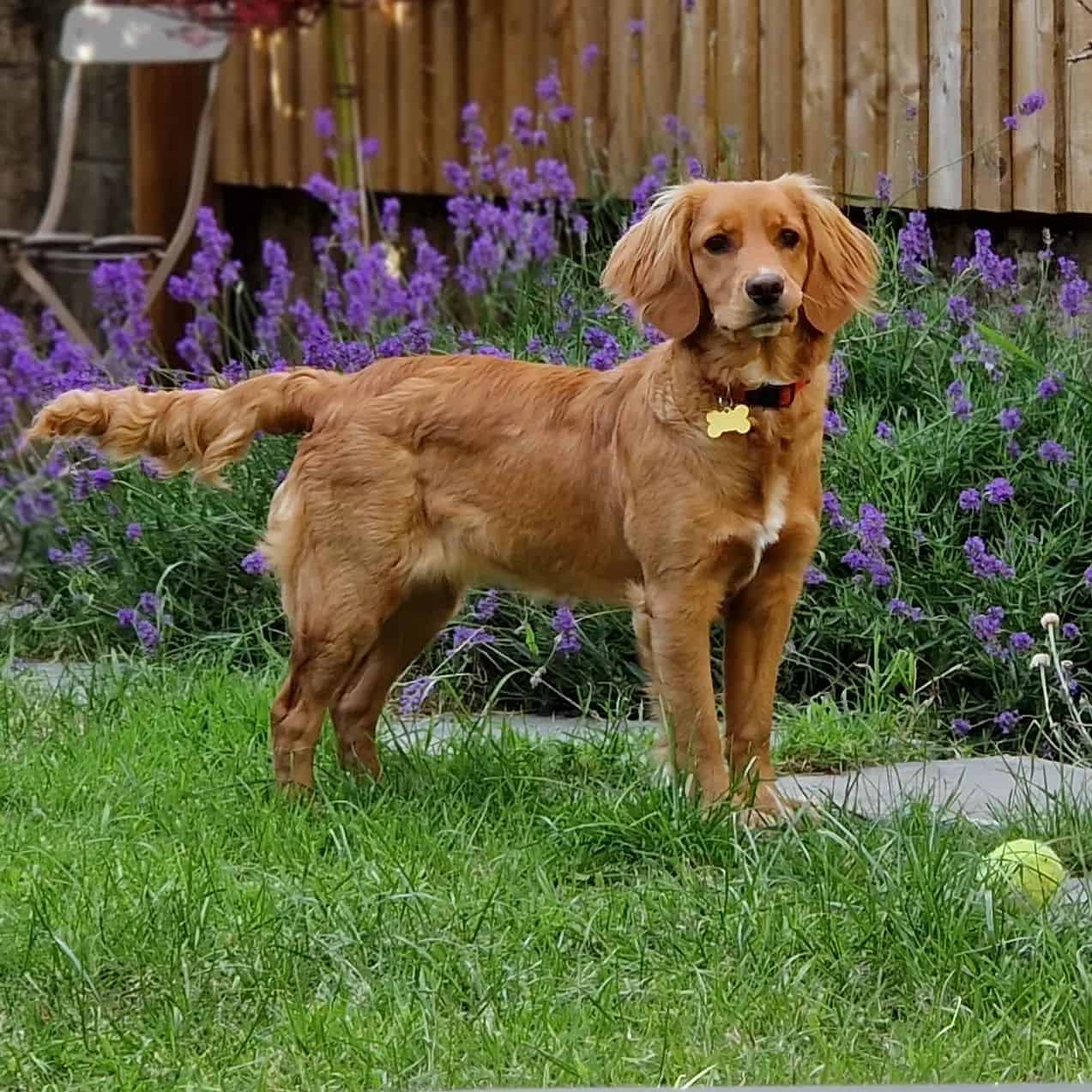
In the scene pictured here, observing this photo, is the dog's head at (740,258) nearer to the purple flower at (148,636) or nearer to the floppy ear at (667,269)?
the floppy ear at (667,269)

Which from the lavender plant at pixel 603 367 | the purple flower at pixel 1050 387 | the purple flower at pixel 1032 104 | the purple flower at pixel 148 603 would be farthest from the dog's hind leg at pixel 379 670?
the purple flower at pixel 1032 104

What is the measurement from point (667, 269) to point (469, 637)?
4.12ft

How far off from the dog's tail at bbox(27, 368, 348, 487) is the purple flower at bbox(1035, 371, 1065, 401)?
1734 mm

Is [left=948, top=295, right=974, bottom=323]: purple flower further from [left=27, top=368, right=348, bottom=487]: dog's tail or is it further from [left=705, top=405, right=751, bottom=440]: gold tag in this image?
[left=27, top=368, right=348, bottom=487]: dog's tail

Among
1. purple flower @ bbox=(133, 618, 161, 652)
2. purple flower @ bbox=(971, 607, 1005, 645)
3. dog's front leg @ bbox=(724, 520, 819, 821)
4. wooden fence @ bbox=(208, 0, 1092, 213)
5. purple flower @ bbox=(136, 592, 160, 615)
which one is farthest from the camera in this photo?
wooden fence @ bbox=(208, 0, 1092, 213)

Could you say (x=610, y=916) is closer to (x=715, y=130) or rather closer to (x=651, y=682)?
(x=651, y=682)

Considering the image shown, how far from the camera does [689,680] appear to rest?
13.3ft

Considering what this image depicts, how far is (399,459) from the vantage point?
430 cm

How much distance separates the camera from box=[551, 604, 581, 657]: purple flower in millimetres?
4902

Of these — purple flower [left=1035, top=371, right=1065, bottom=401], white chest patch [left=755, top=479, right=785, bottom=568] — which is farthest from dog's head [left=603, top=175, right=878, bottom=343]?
purple flower [left=1035, top=371, right=1065, bottom=401]

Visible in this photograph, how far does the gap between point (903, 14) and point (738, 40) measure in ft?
2.33

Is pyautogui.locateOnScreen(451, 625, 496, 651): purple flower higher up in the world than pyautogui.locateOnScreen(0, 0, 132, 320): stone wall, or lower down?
lower down

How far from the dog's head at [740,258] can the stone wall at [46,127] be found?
4757mm

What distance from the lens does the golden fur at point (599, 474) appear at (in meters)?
4.02
